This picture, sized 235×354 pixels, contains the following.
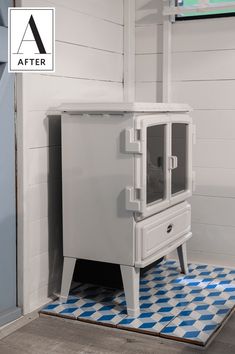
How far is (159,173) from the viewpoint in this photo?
291 cm

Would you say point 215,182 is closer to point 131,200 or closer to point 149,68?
point 149,68

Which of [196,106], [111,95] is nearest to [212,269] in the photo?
[196,106]

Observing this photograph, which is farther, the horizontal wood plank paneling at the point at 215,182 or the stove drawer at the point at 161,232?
the horizontal wood plank paneling at the point at 215,182

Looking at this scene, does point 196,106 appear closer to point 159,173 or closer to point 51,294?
point 159,173

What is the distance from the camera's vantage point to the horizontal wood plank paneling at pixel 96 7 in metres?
3.00

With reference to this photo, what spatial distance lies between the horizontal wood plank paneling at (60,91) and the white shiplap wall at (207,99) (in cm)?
37

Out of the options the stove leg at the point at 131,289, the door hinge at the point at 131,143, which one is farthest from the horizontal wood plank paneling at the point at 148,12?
the stove leg at the point at 131,289

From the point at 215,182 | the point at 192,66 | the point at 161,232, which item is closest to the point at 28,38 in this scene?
the point at 161,232

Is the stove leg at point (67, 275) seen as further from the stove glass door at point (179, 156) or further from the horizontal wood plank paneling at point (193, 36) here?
the horizontal wood plank paneling at point (193, 36)

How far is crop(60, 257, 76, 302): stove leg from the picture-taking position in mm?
2945

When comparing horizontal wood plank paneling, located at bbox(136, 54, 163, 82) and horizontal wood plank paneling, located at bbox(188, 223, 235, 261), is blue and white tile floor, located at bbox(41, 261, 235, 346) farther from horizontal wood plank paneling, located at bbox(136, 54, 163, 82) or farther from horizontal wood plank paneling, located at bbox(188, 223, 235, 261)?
horizontal wood plank paneling, located at bbox(136, 54, 163, 82)

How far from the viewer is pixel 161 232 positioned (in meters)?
2.96

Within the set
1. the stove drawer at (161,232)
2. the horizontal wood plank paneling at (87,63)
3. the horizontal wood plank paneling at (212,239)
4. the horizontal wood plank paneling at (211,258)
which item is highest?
the horizontal wood plank paneling at (87,63)

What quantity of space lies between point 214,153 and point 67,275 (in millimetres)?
1240
